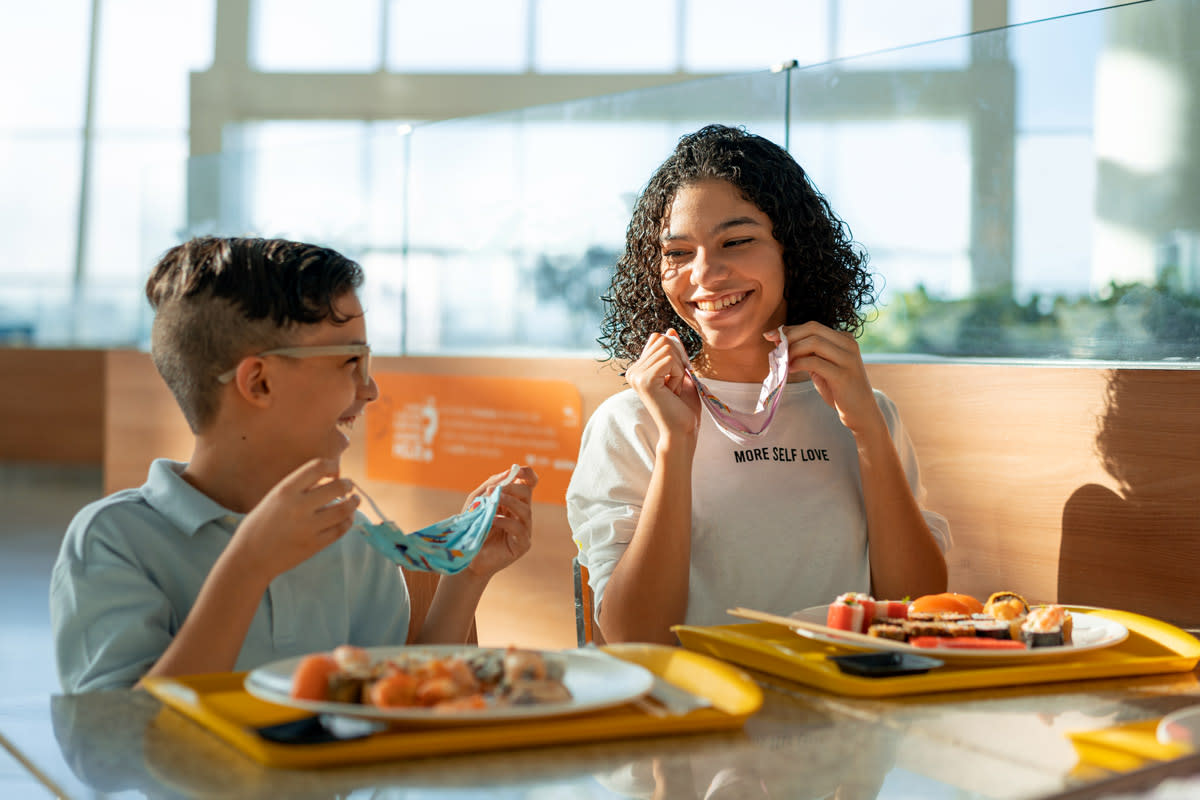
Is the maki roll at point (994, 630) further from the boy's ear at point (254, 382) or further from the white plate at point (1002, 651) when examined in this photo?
the boy's ear at point (254, 382)

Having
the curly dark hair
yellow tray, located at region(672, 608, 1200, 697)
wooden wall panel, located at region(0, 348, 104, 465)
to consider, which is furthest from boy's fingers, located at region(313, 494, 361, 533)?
wooden wall panel, located at region(0, 348, 104, 465)

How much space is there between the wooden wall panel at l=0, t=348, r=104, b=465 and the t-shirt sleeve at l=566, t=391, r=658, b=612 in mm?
8851

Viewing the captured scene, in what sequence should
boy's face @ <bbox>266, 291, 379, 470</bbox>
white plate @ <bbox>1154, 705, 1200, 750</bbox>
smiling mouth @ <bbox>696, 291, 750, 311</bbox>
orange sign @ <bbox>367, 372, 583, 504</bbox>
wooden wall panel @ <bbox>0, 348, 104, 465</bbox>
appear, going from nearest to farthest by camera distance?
1. white plate @ <bbox>1154, 705, 1200, 750</bbox>
2. boy's face @ <bbox>266, 291, 379, 470</bbox>
3. smiling mouth @ <bbox>696, 291, 750, 311</bbox>
4. orange sign @ <bbox>367, 372, 583, 504</bbox>
5. wooden wall panel @ <bbox>0, 348, 104, 465</bbox>

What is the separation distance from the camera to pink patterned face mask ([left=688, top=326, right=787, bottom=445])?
189cm

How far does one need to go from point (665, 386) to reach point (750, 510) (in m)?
0.28

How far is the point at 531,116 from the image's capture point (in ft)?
13.3

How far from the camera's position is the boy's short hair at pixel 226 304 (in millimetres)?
1455

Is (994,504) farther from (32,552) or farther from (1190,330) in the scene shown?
(32,552)

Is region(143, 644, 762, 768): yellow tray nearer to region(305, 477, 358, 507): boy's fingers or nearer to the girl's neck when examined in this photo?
region(305, 477, 358, 507): boy's fingers

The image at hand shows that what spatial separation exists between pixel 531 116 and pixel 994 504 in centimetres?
229

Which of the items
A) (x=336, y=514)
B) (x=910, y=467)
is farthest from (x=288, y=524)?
(x=910, y=467)

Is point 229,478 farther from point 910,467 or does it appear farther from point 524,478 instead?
point 910,467

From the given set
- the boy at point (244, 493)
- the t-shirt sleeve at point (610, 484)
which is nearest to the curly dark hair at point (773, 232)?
the t-shirt sleeve at point (610, 484)

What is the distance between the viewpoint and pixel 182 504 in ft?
4.52
